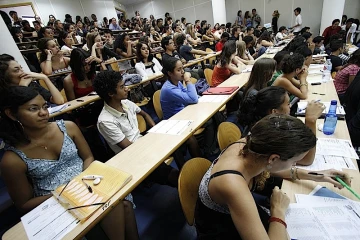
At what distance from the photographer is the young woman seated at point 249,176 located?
84 cm

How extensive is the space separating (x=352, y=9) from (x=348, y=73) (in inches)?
415

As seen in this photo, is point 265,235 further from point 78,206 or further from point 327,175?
point 78,206

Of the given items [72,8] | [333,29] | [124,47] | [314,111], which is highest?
[72,8]

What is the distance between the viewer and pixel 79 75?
2.93 metres

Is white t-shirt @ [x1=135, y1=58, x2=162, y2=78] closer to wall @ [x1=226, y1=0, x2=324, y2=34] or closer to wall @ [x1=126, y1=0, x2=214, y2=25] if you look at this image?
wall @ [x1=226, y1=0, x2=324, y2=34]

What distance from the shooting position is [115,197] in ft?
3.53

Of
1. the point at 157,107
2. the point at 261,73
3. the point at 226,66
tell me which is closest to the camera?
the point at 261,73

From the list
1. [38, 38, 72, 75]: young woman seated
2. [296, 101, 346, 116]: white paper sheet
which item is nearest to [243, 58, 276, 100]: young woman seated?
[296, 101, 346, 116]: white paper sheet

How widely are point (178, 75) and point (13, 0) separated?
33.1ft

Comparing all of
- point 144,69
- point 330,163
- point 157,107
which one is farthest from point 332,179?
point 144,69

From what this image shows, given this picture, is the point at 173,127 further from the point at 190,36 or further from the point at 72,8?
the point at 72,8

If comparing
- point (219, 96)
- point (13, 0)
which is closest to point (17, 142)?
point (219, 96)

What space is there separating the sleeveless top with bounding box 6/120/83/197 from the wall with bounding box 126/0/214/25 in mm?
13326

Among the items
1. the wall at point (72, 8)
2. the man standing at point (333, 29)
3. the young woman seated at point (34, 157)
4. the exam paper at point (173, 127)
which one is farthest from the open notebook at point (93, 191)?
the wall at point (72, 8)
